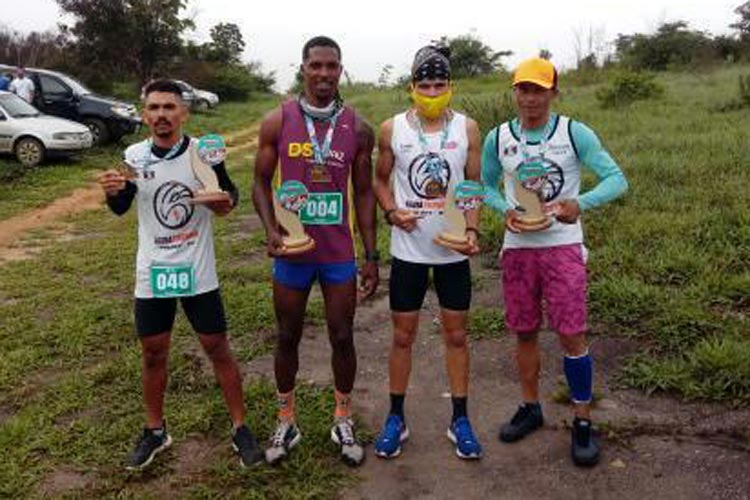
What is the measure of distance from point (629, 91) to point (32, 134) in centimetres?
1197

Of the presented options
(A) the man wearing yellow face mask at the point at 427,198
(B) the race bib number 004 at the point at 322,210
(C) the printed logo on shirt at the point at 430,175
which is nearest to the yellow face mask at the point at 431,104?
(A) the man wearing yellow face mask at the point at 427,198

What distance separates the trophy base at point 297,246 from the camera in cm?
339

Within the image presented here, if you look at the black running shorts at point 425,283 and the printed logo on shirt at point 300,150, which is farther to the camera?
the black running shorts at point 425,283

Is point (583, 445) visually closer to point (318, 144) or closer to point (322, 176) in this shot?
point (322, 176)

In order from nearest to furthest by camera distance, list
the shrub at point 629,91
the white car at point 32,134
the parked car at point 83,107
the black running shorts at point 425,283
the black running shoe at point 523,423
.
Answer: the black running shorts at point 425,283 < the black running shoe at point 523,423 < the white car at point 32,134 < the shrub at point 629,91 < the parked car at point 83,107

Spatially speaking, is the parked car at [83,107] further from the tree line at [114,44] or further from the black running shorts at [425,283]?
the black running shorts at [425,283]

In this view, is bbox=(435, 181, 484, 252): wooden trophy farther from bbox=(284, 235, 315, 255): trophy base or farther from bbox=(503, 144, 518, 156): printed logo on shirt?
bbox=(284, 235, 315, 255): trophy base

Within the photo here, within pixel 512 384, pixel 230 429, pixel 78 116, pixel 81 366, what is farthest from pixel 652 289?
pixel 78 116

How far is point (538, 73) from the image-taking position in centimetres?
347

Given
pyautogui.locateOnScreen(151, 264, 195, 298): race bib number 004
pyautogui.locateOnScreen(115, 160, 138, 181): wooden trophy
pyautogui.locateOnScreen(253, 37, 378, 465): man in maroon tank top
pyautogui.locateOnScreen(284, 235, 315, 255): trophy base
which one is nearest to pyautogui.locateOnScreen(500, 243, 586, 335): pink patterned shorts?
pyautogui.locateOnScreen(253, 37, 378, 465): man in maroon tank top

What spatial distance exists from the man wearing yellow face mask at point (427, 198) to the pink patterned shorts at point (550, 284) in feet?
0.85

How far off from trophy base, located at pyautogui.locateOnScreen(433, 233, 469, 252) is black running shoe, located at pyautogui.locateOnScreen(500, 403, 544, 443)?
3.40 ft

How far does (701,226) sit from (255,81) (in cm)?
3582

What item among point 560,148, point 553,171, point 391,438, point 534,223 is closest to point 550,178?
point 553,171
